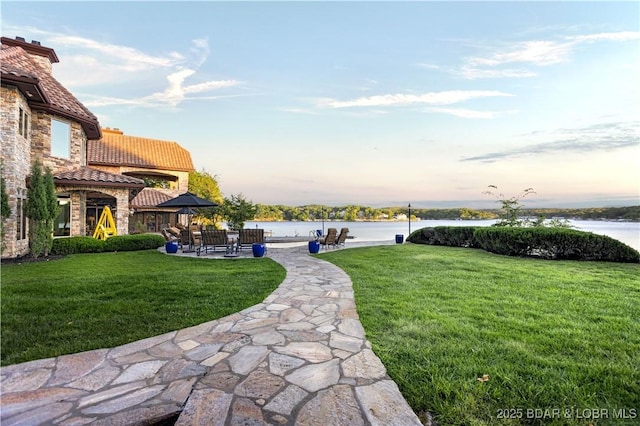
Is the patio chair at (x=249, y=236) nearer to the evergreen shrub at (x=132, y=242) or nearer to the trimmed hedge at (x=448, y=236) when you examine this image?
the evergreen shrub at (x=132, y=242)

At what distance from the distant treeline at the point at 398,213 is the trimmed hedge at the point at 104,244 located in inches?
384

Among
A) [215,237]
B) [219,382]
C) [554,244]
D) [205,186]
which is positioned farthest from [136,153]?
[554,244]

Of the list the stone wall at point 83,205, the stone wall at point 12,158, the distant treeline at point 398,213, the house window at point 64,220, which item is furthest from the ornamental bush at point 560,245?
the house window at point 64,220

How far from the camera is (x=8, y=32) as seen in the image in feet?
39.6

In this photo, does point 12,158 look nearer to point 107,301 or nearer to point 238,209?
point 107,301

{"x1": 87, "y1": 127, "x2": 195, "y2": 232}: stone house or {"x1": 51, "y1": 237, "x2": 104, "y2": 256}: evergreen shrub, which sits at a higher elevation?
{"x1": 87, "y1": 127, "x2": 195, "y2": 232}: stone house

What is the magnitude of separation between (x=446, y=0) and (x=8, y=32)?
1604 centimetres

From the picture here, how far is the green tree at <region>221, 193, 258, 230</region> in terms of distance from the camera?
20870 millimetres

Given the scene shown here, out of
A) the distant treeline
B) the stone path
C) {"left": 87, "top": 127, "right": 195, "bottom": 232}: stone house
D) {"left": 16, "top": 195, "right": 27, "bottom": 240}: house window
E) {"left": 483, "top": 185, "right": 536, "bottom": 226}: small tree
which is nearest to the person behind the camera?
the stone path

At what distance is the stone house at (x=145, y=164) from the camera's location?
21312 millimetres

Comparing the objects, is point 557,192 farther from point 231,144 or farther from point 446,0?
point 231,144

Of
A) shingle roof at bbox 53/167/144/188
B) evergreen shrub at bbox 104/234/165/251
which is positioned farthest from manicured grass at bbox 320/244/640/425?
shingle roof at bbox 53/167/144/188

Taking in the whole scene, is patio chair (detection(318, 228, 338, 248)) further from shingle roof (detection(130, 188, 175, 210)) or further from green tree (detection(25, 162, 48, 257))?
shingle roof (detection(130, 188, 175, 210))

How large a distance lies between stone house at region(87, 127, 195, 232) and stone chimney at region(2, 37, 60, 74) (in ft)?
27.2
